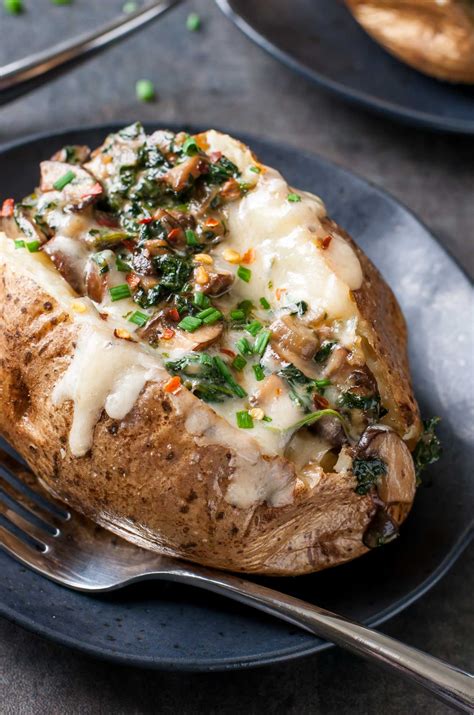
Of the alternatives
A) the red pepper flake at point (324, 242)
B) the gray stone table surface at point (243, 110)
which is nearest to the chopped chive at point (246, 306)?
the red pepper flake at point (324, 242)

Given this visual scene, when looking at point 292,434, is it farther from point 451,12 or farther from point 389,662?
point 451,12

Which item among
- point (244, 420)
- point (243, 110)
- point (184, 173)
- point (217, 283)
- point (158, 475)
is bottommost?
point (243, 110)

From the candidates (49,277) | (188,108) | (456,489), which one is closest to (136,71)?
(188,108)

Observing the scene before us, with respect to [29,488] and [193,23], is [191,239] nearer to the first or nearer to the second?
[29,488]

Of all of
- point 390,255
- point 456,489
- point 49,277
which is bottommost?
point 456,489

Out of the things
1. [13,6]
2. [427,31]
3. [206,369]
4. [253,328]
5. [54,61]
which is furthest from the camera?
[13,6]

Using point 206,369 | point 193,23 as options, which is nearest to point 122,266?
point 206,369
